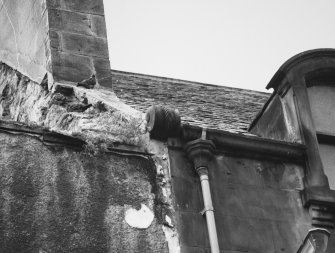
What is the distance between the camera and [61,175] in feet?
25.3

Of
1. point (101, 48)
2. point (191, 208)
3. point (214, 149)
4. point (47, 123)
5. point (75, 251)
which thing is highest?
point (101, 48)

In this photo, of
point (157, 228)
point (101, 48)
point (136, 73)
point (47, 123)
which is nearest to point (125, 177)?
point (157, 228)

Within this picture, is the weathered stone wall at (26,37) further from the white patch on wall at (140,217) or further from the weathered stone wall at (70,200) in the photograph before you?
the white patch on wall at (140,217)

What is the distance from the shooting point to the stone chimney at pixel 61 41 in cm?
933

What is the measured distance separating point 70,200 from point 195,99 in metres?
3.98

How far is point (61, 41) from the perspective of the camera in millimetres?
9445

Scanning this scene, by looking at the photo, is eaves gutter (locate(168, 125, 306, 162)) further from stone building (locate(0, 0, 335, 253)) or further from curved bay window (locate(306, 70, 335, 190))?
curved bay window (locate(306, 70, 335, 190))

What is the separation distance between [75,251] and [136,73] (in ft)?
18.2

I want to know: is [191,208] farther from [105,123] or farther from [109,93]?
[109,93]

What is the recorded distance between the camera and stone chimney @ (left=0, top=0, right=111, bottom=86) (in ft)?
30.6

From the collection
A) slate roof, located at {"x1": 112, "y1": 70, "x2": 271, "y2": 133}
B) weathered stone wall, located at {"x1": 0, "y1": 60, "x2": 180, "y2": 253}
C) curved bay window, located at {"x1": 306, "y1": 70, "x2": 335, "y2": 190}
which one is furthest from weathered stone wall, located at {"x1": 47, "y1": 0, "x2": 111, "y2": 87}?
curved bay window, located at {"x1": 306, "y1": 70, "x2": 335, "y2": 190}

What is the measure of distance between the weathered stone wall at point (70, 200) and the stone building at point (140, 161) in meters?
0.01

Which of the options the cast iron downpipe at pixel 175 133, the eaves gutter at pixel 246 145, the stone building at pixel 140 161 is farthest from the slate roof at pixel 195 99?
the cast iron downpipe at pixel 175 133

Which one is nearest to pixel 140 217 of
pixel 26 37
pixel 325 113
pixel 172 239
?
pixel 172 239
